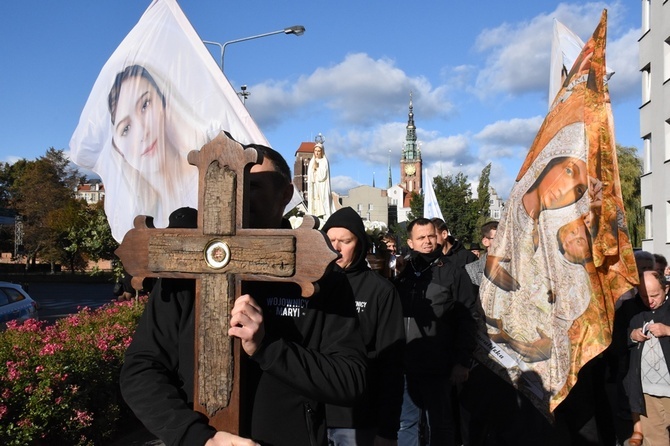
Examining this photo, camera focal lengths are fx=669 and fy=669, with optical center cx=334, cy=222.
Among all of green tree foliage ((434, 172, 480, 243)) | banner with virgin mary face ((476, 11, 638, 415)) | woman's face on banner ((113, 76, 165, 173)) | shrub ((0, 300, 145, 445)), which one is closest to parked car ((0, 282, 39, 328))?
shrub ((0, 300, 145, 445))

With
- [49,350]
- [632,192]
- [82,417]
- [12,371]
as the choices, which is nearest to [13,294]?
[49,350]

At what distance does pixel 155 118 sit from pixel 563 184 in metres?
3.98

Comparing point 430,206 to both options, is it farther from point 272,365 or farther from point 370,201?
point 370,201

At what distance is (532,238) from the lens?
4.16 m

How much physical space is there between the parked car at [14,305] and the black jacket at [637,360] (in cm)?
982

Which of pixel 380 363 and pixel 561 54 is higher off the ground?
pixel 561 54

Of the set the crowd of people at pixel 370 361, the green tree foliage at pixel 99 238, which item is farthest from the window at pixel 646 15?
the green tree foliage at pixel 99 238

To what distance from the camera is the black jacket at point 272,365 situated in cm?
203

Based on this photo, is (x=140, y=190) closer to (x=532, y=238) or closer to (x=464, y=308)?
(x=464, y=308)

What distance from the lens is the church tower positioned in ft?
561

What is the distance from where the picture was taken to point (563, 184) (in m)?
4.02

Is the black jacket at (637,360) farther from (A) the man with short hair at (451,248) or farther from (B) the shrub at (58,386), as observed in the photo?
(B) the shrub at (58,386)

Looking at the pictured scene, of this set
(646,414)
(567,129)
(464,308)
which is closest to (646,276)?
(646,414)

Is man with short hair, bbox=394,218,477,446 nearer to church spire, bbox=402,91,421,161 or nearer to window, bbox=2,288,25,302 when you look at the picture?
window, bbox=2,288,25,302
